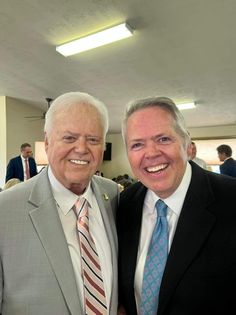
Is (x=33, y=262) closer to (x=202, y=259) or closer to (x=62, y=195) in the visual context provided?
(x=62, y=195)

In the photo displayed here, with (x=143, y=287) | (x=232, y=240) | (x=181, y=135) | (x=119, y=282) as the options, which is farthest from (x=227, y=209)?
(x=119, y=282)

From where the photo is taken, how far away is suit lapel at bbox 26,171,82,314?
1.10 meters

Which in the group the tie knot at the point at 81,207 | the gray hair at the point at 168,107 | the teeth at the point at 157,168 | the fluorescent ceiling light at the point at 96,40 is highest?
the fluorescent ceiling light at the point at 96,40

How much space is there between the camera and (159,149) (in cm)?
134

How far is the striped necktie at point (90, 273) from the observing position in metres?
1.17

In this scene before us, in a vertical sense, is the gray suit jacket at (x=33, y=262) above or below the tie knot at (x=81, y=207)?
below

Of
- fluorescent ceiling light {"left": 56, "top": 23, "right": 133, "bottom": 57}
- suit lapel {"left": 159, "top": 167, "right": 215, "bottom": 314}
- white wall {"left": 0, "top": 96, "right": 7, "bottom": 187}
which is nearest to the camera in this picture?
suit lapel {"left": 159, "top": 167, "right": 215, "bottom": 314}

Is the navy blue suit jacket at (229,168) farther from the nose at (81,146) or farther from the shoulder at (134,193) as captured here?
the nose at (81,146)

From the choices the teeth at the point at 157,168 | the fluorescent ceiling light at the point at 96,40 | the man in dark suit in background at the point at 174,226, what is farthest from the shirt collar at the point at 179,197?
the fluorescent ceiling light at the point at 96,40

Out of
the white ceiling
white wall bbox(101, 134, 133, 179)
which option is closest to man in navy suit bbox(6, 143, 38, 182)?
the white ceiling

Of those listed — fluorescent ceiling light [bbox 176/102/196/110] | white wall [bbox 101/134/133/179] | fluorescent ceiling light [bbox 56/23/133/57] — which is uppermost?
fluorescent ceiling light [bbox 56/23/133/57]

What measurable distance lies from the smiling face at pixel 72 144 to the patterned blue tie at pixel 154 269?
435mm

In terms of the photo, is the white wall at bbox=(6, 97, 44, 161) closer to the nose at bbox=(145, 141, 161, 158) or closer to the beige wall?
the beige wall

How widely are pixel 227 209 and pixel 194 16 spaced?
3.50m
